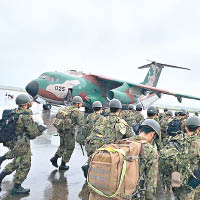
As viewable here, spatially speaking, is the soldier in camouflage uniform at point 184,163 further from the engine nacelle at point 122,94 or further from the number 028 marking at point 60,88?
the number 028 marking at point 60,88

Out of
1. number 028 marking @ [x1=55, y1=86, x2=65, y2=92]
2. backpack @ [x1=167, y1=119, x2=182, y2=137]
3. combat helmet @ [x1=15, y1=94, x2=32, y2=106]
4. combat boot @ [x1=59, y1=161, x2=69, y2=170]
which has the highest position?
number 028 marking @ [x1=55, y1=86, x2=65, y2=92]

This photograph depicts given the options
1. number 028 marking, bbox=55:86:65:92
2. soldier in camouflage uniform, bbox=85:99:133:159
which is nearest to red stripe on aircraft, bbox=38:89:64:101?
Answer: number 028 marking, bbox=55:86:65:92

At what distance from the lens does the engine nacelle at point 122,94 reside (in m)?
16.8

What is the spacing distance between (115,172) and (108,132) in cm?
186

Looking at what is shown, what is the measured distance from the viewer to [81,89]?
17.6 meters

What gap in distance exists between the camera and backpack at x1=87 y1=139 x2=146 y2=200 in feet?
7.39

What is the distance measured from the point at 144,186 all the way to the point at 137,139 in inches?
20.5

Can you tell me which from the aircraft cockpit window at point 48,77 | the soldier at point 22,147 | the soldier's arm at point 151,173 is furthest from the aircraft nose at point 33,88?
the soldier's arm at point 151,173

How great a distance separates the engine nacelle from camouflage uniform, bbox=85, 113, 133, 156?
40.8ft

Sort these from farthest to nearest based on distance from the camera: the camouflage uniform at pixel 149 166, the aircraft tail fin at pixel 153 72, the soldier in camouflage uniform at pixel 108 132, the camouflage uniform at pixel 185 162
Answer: the aircraft tail fin at pixel 153 72 < the soldier in camouflage uniform at pixel 108 132 < the camouflage uniform at pixel 185 162 < the camouflage uniform at pixel 149 166

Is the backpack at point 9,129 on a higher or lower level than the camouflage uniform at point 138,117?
lower

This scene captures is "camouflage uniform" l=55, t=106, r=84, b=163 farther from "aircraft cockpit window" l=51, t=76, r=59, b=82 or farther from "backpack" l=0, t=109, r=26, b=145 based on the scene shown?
"aircraft cockpit window" l=51, t=76, r=59, b=82

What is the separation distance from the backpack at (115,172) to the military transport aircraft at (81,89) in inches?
551

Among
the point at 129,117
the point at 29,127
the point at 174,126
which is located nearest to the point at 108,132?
the point at 29,127
